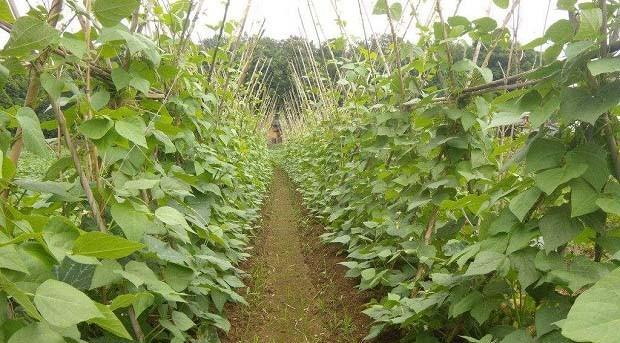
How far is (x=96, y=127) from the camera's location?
5.17 feet

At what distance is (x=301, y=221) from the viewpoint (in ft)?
21.8

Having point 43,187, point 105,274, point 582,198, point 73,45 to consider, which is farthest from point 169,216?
point 582,198

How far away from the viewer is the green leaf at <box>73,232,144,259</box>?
103 cm

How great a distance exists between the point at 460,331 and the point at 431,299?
31 centimetres

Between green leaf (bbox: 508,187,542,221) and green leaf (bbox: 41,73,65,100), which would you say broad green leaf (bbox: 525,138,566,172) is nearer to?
green leaf (bbox: 508,187,542,221)

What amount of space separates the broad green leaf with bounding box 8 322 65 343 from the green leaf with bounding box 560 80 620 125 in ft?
4.74

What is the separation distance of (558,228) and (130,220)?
1344mm

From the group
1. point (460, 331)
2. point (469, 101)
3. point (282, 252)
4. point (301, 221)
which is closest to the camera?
point (460, 331)

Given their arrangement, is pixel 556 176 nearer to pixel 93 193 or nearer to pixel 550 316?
pixel 550 316

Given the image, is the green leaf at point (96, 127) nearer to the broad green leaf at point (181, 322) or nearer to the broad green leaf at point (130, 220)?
the broad green leaf at point (130, 220)

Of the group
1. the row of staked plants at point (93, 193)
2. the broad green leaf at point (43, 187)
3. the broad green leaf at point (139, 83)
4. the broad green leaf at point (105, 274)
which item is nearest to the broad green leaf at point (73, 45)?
the row of staked plants at point (93, 193)

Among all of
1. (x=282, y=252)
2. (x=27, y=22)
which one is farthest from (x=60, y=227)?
(x=282, y=252)

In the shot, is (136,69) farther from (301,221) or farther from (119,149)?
(301,221)

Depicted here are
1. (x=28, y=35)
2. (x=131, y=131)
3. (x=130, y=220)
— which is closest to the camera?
(x=28, y=35)
